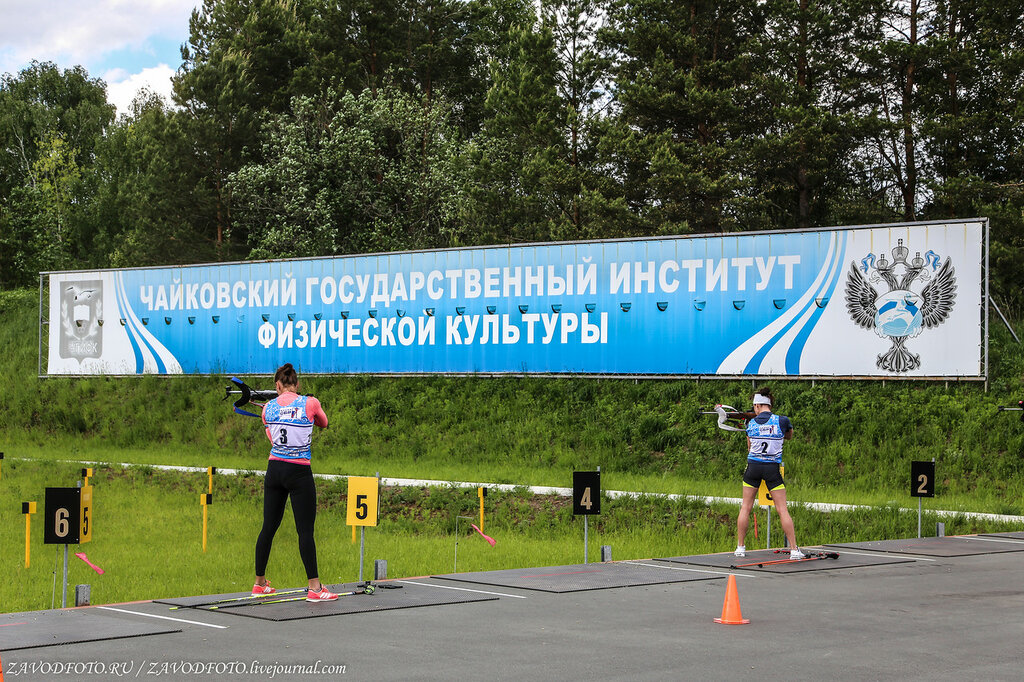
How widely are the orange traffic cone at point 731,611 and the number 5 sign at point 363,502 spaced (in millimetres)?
3531

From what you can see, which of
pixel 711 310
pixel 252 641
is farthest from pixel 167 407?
pixel 252 641

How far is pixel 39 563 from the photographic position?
14.7 m

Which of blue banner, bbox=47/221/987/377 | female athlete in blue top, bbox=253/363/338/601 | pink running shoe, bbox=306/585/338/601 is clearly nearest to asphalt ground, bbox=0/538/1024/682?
pink running shoe, bbox=306/585/338/601

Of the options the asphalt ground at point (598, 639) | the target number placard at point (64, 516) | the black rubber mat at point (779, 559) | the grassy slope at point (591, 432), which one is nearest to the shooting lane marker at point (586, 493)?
the black rubber mat at point (779, 559)

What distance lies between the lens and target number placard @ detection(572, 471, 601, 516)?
14.0 metres

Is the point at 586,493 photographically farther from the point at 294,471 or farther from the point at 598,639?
the point at 598,639

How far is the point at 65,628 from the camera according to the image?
9078mm

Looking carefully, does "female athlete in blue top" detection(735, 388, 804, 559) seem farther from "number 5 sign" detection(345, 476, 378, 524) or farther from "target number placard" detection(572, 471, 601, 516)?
"number 5 sign" detection(345, 476, 378, 524)

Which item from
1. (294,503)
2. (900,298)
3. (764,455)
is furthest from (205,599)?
(900,298)

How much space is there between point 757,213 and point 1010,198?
27.5 feet

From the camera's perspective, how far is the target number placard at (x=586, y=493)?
14.0 m

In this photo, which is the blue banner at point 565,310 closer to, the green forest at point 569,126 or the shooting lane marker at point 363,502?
the green forest at point 569,126

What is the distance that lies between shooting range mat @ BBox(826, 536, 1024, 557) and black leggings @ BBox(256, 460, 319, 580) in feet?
25.7

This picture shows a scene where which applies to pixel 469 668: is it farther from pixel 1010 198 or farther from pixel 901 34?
pixel 901 34
